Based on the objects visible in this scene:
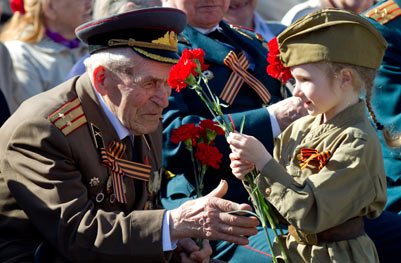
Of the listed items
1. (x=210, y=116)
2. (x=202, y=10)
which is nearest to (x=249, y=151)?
(x=210, y=116)

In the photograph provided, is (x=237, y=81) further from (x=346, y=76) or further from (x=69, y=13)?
(x=69, y=13)

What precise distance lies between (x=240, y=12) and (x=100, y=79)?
276 cm

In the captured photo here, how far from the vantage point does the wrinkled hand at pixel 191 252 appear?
4.18 meters

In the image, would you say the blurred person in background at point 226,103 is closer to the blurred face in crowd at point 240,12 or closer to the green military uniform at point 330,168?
the green military uniform at point 330,168

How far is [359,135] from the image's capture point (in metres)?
3.70

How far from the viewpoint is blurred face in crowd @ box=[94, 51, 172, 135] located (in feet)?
13.3

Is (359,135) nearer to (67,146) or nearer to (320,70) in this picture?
(320,70)

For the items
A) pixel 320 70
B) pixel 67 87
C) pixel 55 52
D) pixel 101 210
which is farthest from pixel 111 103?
pixel 55 52

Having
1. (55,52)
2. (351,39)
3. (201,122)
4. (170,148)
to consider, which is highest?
(351,39)

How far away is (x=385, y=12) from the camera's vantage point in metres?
5.38

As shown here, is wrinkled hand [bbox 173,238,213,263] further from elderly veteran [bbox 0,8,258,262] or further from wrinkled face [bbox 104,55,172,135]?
→ wrinkled face [bbox 104,55,172,135]

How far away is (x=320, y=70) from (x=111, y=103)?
3.01ft

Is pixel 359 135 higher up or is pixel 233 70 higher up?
pixel 359 135

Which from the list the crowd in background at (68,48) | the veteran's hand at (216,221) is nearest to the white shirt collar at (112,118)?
the veteran's hand at (216,221)
